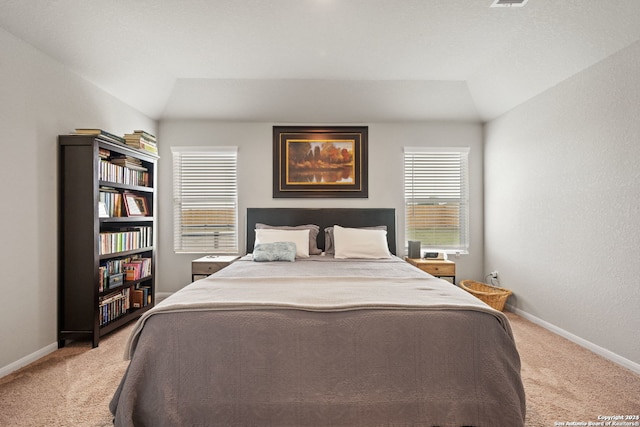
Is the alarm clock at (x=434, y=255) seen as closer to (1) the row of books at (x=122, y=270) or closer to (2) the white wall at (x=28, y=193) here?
(1) the row of books at (x=122, y=270)

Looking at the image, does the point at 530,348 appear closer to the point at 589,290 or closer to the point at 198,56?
the point at 589,290

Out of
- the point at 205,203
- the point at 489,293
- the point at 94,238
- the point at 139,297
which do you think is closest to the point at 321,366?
the point at 94,238

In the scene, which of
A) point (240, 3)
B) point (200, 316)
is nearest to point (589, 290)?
point (200, 316)

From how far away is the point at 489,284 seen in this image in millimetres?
4246

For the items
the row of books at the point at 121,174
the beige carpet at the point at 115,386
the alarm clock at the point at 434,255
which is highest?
the row of books at the point at 121,174

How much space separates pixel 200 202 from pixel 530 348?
4029 mm

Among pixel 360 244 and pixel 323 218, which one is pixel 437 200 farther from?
pixel 323 218

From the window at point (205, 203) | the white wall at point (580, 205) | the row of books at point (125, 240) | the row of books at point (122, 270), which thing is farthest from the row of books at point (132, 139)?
the white wall at point (580, 205)

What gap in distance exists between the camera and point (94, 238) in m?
2.76

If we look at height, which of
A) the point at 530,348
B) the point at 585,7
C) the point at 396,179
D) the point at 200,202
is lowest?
the point at 530,348

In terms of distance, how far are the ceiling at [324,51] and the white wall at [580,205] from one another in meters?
0.28

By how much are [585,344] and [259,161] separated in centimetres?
393

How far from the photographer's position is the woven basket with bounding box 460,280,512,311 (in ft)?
11.9

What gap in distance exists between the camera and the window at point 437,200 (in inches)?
175
